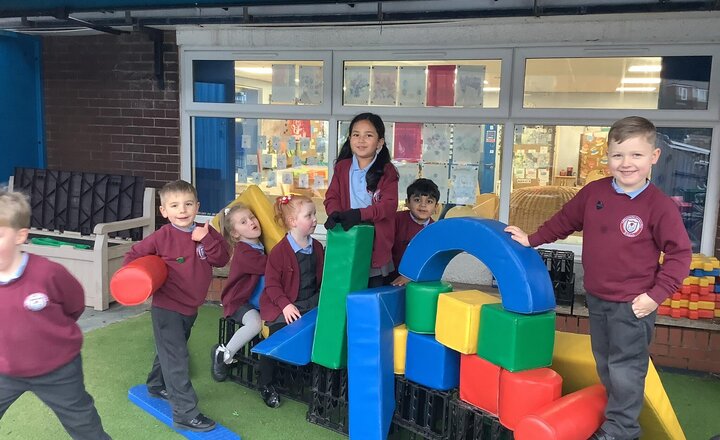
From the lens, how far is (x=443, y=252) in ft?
9.62

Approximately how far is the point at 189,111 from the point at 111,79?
100cm

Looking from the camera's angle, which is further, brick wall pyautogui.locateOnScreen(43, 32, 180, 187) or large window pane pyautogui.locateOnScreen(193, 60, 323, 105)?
brick wall pyautogui.locateOnScreen(43, 32, 180, 187)

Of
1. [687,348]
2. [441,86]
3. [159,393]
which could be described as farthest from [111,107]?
[687,348]

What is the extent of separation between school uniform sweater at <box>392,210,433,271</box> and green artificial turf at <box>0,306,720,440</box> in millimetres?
1213

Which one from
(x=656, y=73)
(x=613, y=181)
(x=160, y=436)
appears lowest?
(x=160, y=436)

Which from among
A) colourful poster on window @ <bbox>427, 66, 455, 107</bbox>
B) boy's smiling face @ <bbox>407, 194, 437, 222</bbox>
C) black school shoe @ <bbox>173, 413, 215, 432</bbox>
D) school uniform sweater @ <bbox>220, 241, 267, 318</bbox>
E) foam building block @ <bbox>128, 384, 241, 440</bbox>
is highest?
colourful poster on window @ <bbox>427, 66, 455, 107</bbox>

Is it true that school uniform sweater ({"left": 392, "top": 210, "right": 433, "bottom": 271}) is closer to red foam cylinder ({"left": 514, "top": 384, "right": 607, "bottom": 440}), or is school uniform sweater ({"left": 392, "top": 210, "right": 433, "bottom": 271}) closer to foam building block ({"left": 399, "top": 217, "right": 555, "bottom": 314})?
foam building block ({"left": 399, "top": 217, "right": 555, "bottom": 314})

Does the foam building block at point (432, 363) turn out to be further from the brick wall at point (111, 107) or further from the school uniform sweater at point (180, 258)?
the brick wall at point (111, 107)

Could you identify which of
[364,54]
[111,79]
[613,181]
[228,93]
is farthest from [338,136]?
[613,181]

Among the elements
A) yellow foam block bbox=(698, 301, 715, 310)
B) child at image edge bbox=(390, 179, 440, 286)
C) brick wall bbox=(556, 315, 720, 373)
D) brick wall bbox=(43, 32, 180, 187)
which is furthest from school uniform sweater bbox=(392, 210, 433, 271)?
brick wall bbox=(43, 32, 180, 187)

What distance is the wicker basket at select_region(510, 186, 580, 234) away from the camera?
17.5ft

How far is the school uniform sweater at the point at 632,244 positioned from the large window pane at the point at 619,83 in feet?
9.06

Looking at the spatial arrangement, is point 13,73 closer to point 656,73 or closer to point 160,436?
point 160,436

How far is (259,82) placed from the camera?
19.6 feet
